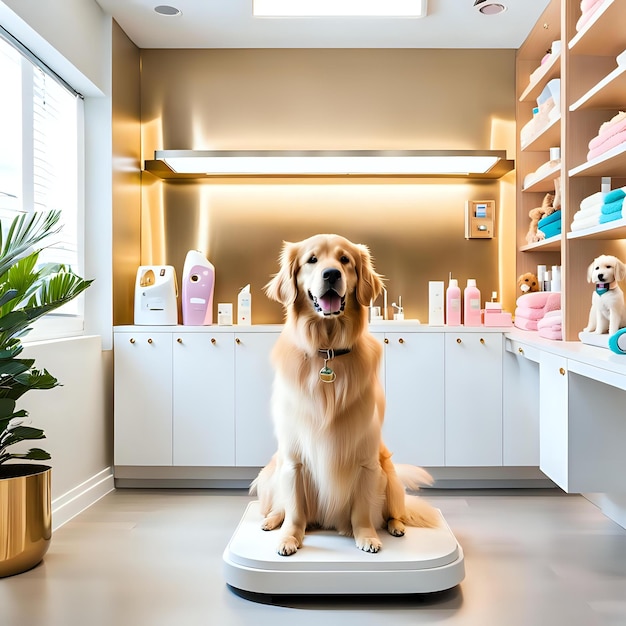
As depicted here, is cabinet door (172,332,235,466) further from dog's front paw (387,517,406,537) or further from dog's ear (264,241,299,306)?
dog's front paw (387,517,406,537)

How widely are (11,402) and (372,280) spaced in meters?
1.37

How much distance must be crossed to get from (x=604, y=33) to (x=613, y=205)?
806 mm

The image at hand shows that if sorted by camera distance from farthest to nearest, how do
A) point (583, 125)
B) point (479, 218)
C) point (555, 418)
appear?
point (479, 218)
point (583, 125)
point (555, 418)

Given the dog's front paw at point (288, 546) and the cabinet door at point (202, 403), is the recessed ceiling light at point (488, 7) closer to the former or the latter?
the cabinet door at point (202, 403)

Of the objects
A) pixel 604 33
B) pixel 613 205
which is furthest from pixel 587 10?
pixel 613 205

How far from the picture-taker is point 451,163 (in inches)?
141

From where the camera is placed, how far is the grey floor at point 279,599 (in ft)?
6.47

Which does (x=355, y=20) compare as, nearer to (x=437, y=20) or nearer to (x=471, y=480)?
(x=437, y=20)

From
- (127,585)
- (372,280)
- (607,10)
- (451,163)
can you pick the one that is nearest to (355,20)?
(451,163)

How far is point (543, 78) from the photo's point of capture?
11.3 feet

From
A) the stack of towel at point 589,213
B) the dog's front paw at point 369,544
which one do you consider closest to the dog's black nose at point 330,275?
the dog's front paw at point 369,544

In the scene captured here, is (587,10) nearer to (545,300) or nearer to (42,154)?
(545,300)

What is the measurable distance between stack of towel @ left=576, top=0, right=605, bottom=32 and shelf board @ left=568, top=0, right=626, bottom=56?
0.10ft

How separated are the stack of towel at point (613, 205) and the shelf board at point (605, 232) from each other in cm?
3
